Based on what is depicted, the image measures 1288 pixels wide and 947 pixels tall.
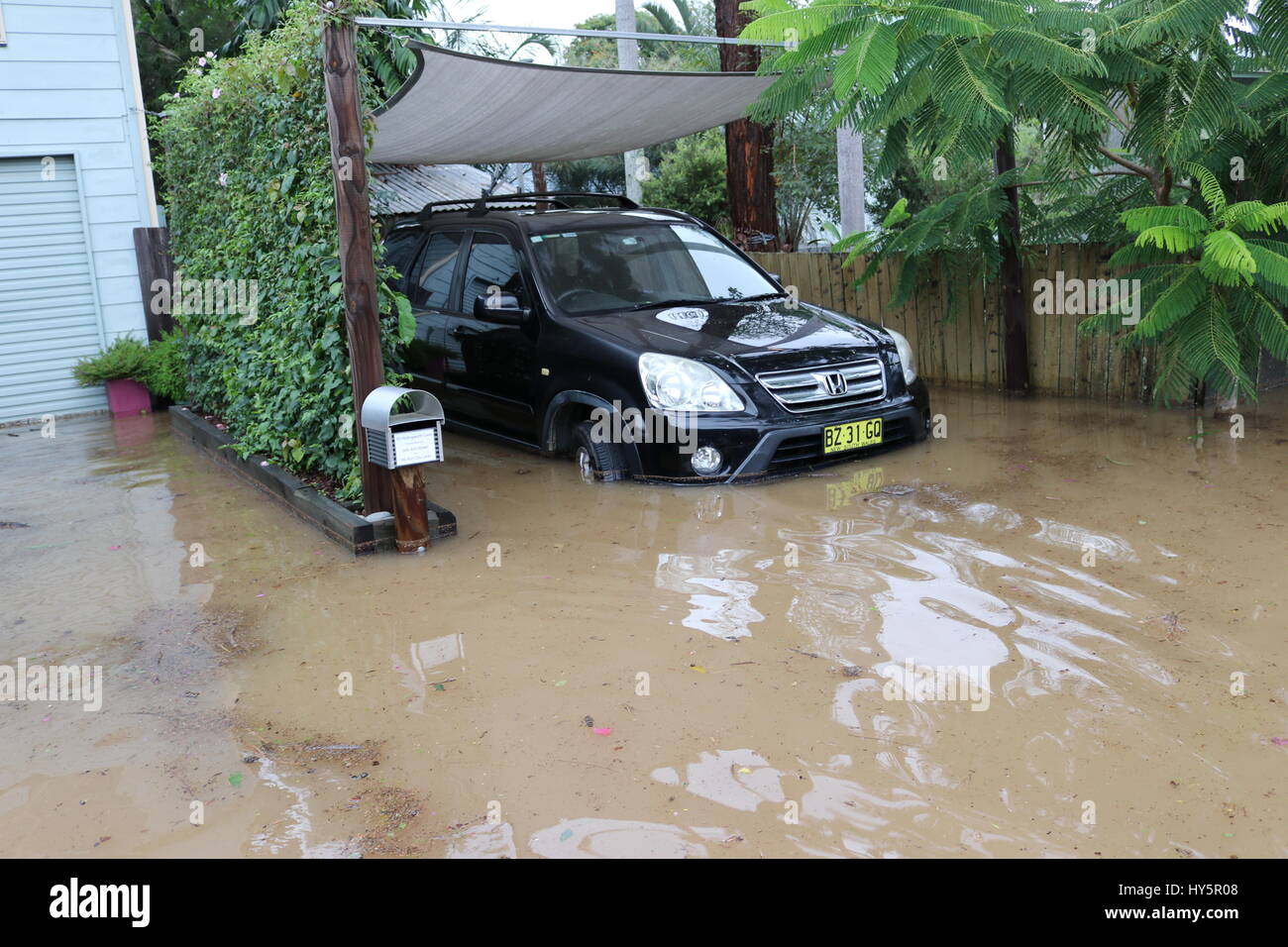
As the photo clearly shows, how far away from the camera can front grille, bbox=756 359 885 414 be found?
679cm

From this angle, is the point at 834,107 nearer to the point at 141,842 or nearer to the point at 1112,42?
the point at 1112,42

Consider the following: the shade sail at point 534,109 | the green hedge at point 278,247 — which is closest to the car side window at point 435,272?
the shade sail at point 534,109

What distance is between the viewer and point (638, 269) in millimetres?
7848

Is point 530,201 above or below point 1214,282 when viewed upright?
above

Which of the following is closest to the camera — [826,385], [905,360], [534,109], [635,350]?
[635,350]

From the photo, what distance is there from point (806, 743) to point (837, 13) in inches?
157

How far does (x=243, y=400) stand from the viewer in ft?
27.7

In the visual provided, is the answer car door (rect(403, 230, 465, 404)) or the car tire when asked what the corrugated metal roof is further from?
the car tire

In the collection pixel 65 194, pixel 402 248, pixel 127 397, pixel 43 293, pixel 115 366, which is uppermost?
pixel 65 194

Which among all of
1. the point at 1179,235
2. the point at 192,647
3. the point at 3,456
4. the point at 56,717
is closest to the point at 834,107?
the point at 1179,235

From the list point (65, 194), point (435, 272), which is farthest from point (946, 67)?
point (65, 194)

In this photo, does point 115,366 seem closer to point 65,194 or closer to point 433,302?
point 65,194

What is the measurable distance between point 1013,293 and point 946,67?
3.28 meters

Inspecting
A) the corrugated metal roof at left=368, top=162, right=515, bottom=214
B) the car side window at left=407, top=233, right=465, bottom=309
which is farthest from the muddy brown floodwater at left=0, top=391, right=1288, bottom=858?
the corrugated metal roof at left=368, top=162, right=515, bottom=214
